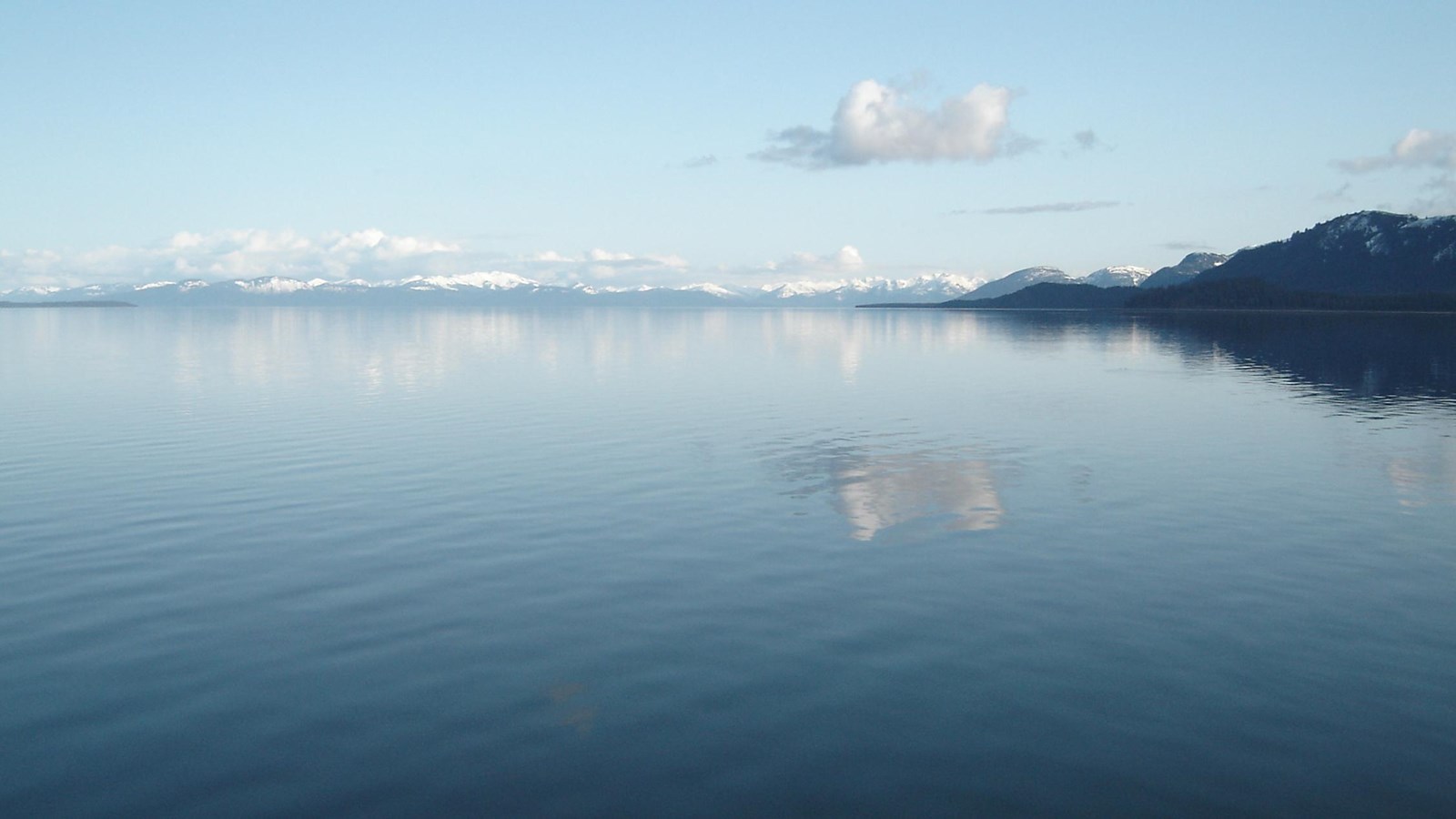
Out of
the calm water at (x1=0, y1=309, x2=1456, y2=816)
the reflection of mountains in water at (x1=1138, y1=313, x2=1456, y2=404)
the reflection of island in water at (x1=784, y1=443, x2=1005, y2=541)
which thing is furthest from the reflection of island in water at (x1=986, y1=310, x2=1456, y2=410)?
the reflection of island in water at (x1=784, y1=443, x2=1005, y2=541)

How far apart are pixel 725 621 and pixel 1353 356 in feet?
335

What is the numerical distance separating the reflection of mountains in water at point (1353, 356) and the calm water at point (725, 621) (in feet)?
83.1

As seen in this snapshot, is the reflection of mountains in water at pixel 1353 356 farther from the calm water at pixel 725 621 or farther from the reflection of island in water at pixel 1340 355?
the calm water at pixel 725 621

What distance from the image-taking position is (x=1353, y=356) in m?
98.6

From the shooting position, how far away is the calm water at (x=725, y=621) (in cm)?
1280

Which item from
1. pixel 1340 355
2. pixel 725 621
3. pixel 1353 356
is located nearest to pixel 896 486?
pixel 725 621

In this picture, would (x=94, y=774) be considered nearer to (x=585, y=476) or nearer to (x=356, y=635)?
(x=356, y=635)

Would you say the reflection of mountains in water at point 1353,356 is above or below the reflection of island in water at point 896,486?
above

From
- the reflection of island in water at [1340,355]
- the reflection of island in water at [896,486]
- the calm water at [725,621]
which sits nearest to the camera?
the calm water at [725,621]

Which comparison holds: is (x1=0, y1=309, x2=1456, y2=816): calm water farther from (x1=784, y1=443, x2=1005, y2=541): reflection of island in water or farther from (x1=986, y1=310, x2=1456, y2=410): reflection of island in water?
(x1=986, y1=310, x2=1456, y2=410): reflection of island in water

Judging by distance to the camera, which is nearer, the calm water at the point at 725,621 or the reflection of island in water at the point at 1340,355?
the calm water at the point at 725,621

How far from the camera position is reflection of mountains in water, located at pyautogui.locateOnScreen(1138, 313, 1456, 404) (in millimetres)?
65062

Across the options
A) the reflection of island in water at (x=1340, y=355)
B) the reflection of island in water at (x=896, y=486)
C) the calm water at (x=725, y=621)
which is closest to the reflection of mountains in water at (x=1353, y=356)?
the reflection of island in water at (x=1340, y=355)

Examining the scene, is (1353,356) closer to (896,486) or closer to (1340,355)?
(1340,355)
